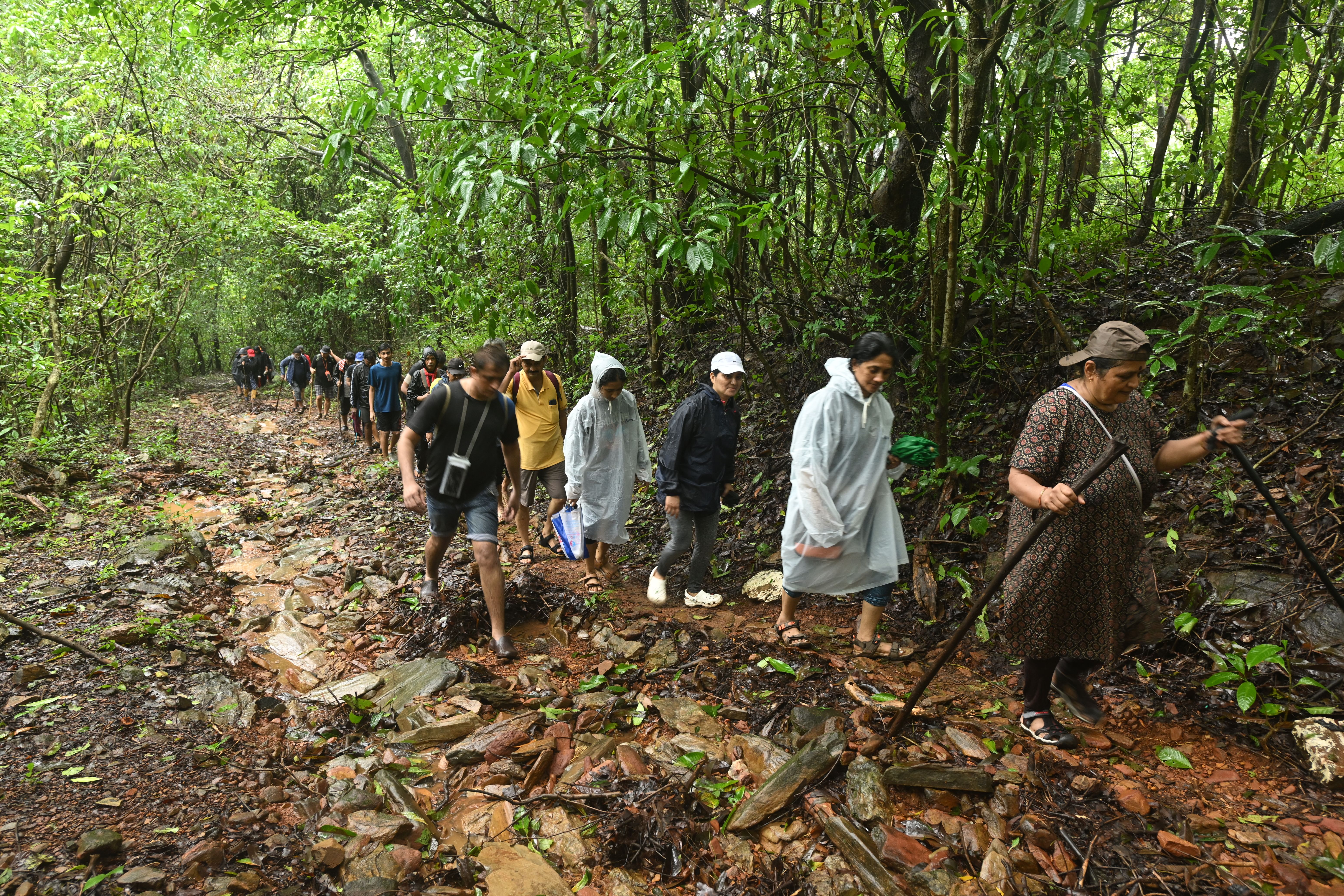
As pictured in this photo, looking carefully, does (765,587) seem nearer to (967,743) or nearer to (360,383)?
(967,743)

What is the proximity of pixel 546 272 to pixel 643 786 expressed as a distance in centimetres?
879

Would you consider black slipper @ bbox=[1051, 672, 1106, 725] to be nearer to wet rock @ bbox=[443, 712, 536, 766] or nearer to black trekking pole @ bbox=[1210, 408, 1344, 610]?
black trekking pole @ bbox=[1210, 408, 1344, 610]

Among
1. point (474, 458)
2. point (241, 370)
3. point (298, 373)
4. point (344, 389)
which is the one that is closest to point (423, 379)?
point (344, 389)

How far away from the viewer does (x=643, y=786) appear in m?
3.48

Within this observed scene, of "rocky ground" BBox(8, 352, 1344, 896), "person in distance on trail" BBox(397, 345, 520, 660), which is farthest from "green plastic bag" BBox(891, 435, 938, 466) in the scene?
"person in distance on trail" BBox(397, 345, 520, 660)

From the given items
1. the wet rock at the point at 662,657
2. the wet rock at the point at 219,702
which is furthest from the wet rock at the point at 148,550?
the wet rock at the point at 662,657

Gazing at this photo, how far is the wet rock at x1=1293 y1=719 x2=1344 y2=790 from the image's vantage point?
3211 millimetres

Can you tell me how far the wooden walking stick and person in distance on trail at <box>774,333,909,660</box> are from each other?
1.14m

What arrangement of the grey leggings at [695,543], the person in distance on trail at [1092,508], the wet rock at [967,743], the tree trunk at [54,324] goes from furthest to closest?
1. the tree trunk at [54,324]
2. the grey leggings at [695,543]
3. the wet rock at [967,743]
4. the person in distance on trail at [1092,508]

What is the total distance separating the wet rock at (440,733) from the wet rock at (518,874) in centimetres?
99

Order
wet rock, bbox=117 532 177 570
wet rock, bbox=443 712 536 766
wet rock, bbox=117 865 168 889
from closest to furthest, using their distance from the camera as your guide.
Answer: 1. wet rock, bbox=117 865 168 889
2. wet rock, bbox=443 712 536 766
3. wet rock, bbox=117 532 177 570

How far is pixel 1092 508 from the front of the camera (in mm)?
3170

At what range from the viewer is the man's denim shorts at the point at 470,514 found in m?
4.99

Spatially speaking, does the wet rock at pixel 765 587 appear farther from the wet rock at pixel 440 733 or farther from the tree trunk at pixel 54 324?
the tree trunk at pixel 54 324
